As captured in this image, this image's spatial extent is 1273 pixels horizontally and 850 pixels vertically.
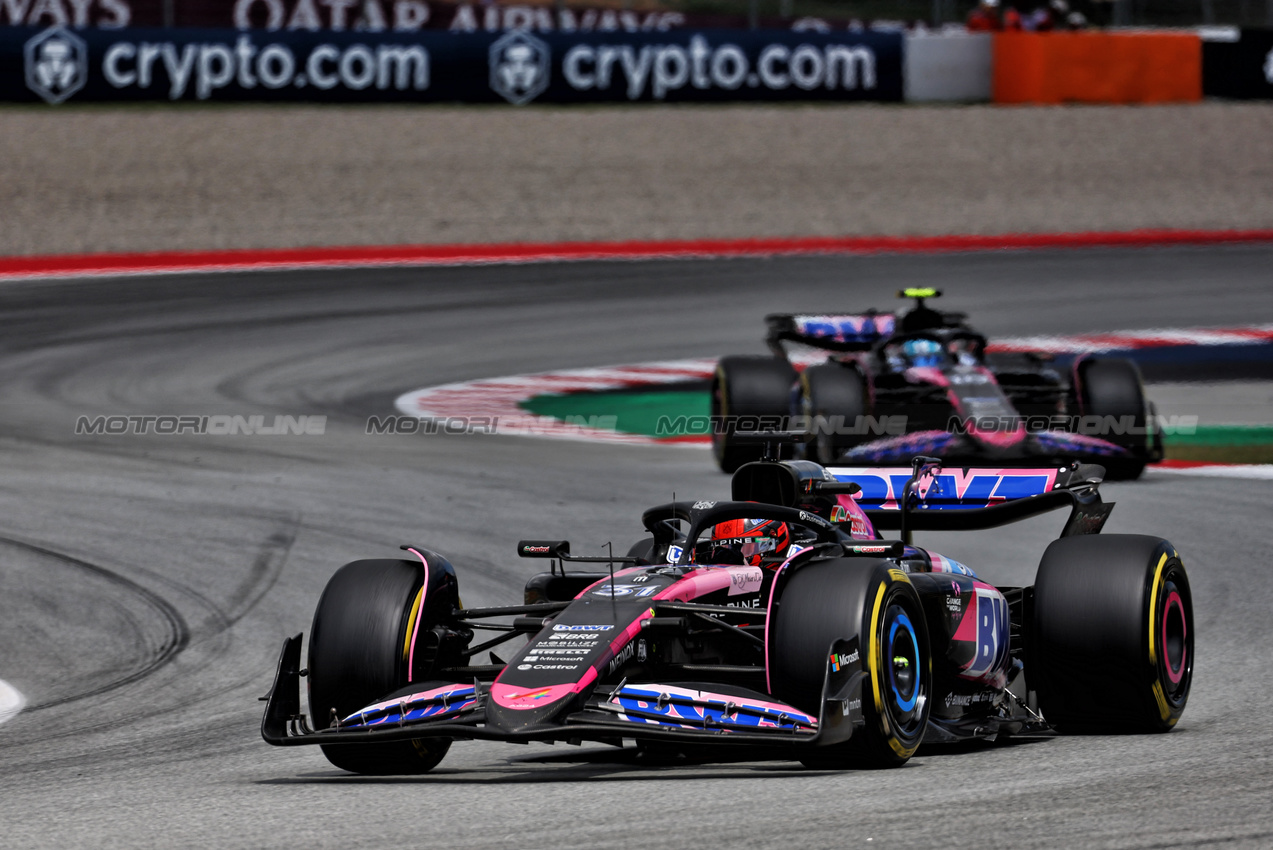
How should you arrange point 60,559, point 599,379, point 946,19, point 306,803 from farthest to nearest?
1. point 946,19
2. point 599,379
3. point 60,559
4. point 306,803

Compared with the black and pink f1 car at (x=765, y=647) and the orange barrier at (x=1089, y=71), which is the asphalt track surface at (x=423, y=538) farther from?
the orange barrier at (x=1089, y=71)

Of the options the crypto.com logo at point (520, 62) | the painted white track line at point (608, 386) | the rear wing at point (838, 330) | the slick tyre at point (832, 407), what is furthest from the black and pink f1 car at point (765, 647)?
the crypto.com logo at point (520, 62)

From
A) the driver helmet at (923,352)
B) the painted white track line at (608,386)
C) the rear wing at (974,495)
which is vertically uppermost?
the rear wing at (974,495)

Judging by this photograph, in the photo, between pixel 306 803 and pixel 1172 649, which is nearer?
pixel 306 803

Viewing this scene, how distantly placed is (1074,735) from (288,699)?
A: 8.97ft

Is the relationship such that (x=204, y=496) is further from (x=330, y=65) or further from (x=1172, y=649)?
(x=330, y=65)

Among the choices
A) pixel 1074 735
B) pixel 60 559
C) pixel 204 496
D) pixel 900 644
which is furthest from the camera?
pixel 204 496

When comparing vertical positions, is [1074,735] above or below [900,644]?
below

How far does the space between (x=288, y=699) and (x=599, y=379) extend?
443 inches

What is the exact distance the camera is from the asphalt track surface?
5195 millimetres

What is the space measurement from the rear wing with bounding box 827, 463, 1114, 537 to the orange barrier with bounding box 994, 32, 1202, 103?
23.2 meters

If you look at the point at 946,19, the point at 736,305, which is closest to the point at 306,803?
the point at 736,305

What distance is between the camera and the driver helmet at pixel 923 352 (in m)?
13.1

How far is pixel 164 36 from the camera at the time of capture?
87.2 feet
